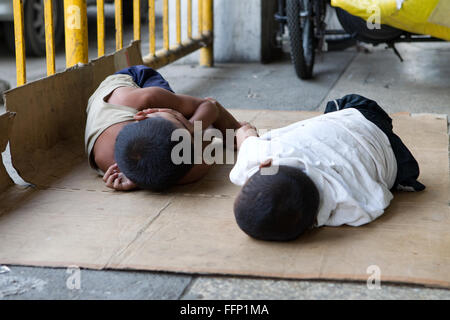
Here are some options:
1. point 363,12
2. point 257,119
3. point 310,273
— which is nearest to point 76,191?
point 310,273

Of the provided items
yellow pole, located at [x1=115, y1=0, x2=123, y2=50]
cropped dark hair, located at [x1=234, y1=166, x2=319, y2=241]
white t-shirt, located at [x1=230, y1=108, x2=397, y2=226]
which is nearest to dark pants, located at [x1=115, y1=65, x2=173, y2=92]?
yellow pole, located at [x1=115, y1=0, x2=123, y2=50]

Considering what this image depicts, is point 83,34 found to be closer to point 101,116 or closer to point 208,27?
point 101,116

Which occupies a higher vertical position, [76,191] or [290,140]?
[290,140]

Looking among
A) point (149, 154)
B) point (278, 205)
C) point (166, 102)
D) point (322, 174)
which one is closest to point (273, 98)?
point (166, 102)

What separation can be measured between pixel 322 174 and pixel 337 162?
0.10 metres

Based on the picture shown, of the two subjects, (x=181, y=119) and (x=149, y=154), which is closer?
(x=149, y=154)

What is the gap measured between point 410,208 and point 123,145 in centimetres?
104

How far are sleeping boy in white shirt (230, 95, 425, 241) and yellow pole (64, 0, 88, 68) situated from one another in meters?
1.35

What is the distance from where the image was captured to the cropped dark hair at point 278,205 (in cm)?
199

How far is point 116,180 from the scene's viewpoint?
8.50ft

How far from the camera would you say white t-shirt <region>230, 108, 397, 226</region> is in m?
2.17

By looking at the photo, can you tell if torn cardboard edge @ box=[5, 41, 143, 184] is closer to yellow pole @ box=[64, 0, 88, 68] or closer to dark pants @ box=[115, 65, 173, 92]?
yellow pole @ box=[64, 0, 88, 68]
